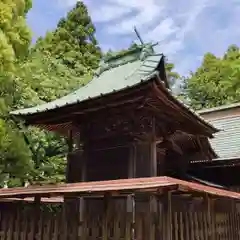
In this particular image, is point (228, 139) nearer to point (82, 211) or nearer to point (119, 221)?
point (82, 211)

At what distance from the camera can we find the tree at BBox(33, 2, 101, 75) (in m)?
20.6

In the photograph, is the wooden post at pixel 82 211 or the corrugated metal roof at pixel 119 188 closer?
the corrugated metal roof at pixel 119 188

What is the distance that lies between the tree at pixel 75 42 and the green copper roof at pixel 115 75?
9898 mm

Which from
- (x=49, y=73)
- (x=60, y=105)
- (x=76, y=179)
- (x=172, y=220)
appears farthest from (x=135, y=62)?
(x=49, y=73)

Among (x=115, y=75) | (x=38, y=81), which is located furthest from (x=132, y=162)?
(x=38, y=81)

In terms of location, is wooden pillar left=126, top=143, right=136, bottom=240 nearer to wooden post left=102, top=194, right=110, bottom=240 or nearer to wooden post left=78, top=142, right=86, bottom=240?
wooden post left=102, top=194, right=110, bottom=240

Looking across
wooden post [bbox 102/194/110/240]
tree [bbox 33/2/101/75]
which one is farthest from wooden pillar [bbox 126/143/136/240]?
tree [bbox 33/2/101/75]

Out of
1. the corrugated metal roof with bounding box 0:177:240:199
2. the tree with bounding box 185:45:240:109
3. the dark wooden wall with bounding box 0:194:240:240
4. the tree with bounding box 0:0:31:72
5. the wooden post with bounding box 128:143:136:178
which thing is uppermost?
the tree with bounding box 185:45:240:109

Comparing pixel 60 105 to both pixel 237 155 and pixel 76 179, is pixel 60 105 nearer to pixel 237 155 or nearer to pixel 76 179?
pixel 76 179

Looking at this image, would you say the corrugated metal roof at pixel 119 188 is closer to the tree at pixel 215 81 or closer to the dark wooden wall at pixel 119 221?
the dark wooden wall at pixel 119 221

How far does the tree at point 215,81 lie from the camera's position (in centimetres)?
2512

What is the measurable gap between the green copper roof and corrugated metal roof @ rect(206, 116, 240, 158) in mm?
3589

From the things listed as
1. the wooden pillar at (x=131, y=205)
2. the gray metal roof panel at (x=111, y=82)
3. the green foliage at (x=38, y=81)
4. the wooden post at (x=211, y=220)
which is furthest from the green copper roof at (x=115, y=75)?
the wooden post at (x=211, y=220)

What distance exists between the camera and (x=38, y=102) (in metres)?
11.5
